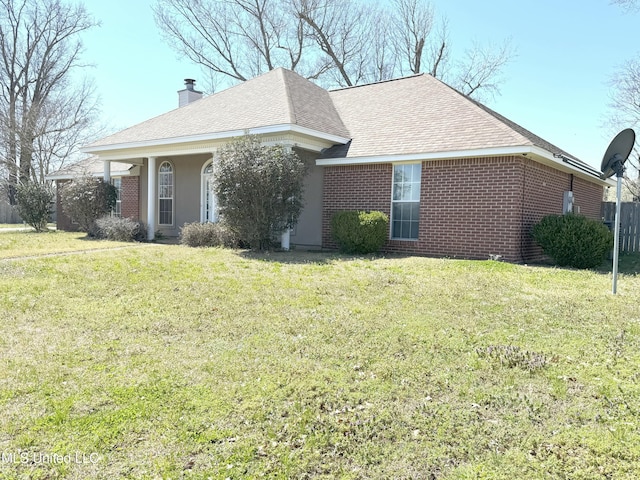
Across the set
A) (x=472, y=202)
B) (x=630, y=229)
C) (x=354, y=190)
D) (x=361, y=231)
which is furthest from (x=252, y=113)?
(x=630, y=229)

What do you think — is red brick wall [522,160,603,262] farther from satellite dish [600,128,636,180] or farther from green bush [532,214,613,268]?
satellite dish [600,128,636,180]

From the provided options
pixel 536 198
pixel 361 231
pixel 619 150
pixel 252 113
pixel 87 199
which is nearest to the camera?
pixel 619 150

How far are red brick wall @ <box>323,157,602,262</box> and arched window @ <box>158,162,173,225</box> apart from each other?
24.3ft

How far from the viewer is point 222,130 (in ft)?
43.7

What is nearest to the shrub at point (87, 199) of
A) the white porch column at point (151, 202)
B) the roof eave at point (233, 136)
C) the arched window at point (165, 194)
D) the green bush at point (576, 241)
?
the roof eave at point (233, 136)

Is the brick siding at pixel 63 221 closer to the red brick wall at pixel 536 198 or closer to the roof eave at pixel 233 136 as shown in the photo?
the roof eave at pixel 233 136

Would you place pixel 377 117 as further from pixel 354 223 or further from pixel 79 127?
pixel 79 127

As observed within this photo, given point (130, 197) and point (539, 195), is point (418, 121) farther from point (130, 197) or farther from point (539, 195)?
point (130, 197)

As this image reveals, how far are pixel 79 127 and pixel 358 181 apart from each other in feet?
95.4

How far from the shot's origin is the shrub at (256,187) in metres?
11.0

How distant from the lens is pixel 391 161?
471 inches

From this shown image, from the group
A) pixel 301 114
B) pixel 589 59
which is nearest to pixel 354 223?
pixel 301 114

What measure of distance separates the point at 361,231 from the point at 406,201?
64.3 inches

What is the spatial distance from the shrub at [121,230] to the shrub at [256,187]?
4.91 meters
